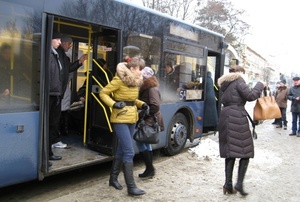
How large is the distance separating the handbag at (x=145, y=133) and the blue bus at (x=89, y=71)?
1.78 feet

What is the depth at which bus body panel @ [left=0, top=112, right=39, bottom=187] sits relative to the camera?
3537 mm

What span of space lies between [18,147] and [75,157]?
1.32m

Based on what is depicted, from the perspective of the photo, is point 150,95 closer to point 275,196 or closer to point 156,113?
point 156,113

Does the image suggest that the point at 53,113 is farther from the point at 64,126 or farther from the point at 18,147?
the point at 64,126

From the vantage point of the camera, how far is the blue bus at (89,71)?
3.62 meters

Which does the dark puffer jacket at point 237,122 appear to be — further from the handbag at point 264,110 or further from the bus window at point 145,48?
the bus window at point 145,48

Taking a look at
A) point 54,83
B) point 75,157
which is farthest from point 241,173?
point 54,83

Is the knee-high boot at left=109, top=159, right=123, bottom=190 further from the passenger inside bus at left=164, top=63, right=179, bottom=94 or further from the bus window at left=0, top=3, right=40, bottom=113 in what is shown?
the passenger inside bus at left=164, top=63, right=179, bottom=94

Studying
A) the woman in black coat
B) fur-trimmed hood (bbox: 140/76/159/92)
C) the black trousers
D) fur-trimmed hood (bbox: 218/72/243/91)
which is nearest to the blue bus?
the black trousers

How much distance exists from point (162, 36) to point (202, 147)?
2.66m

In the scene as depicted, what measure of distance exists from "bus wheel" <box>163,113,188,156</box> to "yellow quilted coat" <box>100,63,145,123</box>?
226cm

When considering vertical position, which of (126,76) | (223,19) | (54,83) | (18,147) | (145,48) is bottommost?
(18,147)

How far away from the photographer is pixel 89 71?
5449 mm

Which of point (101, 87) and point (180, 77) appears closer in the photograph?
point (101, 87)
